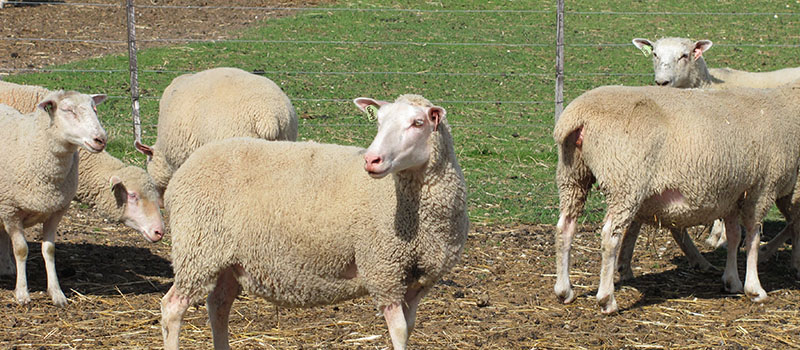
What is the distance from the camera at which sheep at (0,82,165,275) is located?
22.3 ft

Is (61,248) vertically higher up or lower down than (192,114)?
lower down

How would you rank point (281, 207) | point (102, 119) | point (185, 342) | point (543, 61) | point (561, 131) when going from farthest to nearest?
point (543, 61) → point (102, 119) → point (561, 131) → point (185, 342) → point (281, 207)

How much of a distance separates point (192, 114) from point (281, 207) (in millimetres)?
3056

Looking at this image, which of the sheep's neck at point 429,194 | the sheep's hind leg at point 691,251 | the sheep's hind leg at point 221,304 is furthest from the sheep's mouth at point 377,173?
the sheep's hind leg at point 691,251

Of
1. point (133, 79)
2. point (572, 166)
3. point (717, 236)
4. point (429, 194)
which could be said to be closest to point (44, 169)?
point (429, 194)

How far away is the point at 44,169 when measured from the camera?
6156mm

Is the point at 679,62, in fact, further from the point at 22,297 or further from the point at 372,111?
the point at 22,297

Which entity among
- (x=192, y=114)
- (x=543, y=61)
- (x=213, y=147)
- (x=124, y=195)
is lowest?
(x=543, y=61)

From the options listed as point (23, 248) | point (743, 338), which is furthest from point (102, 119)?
point (743, 338)

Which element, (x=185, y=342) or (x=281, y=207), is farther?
(x=185, y=342)

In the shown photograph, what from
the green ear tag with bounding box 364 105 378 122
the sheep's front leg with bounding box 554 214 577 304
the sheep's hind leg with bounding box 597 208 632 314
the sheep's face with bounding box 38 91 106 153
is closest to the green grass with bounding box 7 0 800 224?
the sheep's front leg with bounding box 554 214 577 304

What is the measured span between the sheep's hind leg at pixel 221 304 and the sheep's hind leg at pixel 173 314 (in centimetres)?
19

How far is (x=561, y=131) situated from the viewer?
5844mm

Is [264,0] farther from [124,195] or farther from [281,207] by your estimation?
[281,207]
